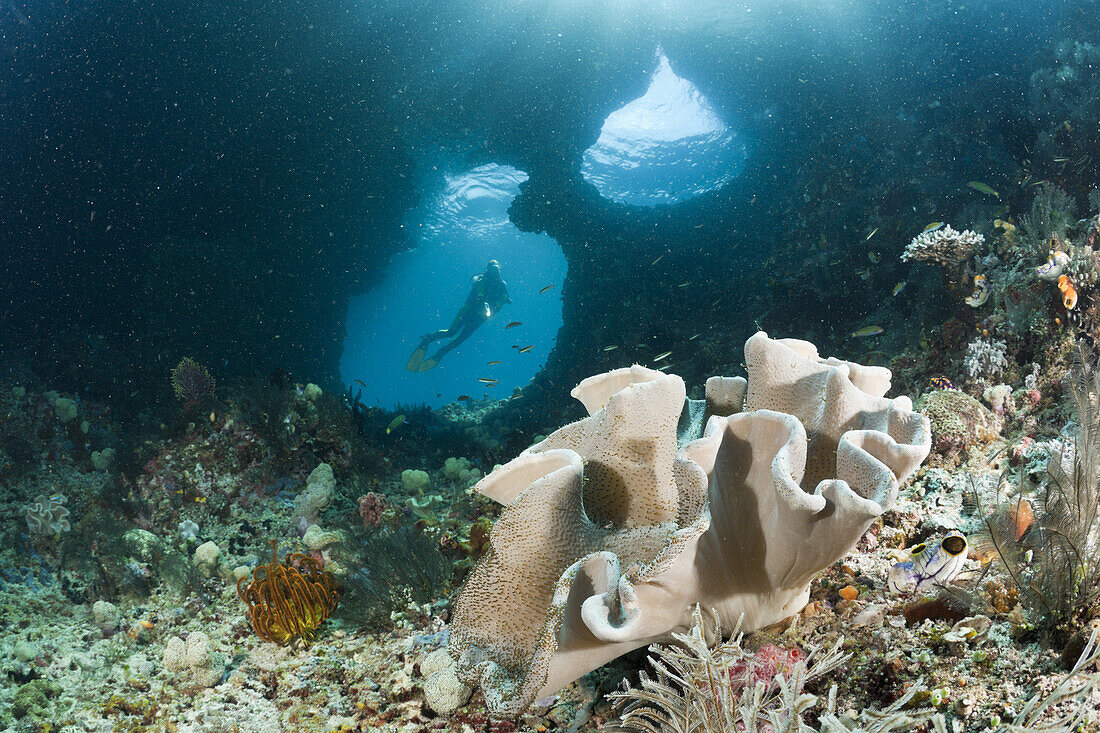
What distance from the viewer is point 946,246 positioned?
23.4ft

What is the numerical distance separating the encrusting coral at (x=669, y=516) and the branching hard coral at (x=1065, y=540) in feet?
1.77

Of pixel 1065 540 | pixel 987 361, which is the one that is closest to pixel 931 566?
pixel 1065 540

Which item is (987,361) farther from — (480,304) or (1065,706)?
(480,304)

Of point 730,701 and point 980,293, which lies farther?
point 980,293

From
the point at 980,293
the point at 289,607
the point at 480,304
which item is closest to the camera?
the point at 289,607

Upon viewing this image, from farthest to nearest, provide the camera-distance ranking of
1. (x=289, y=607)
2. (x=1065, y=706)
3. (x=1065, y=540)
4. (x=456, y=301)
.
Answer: (x=456, y=301) → (x=289, y=607) → (x=1065, y=540) → (x=1065, y=706)

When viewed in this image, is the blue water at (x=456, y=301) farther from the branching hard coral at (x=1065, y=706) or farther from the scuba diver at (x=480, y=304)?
the branching hard coral at (x=1065, y=706)

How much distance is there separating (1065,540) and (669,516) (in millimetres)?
1173

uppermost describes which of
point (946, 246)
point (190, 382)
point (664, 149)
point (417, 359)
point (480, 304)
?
point (664, 149)

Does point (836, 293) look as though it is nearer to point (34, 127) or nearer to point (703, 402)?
point (703, 402)

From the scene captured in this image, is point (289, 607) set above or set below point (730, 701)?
above

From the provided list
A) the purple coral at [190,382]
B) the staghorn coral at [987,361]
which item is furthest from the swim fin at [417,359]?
the staghorn coral at [987,361]

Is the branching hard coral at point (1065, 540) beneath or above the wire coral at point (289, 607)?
beneath

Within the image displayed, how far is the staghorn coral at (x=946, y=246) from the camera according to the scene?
7.02 metres
